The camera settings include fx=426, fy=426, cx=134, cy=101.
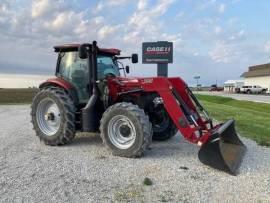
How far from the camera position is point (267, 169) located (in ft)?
24.7

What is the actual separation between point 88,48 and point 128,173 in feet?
11.3

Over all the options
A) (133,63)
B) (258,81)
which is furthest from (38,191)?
→ (258,81)

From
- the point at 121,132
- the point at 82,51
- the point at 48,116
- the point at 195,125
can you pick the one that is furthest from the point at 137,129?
the point at 48,116

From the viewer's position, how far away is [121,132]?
8.62 m

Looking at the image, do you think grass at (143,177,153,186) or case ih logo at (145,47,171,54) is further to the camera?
case ih logo at (145,47,171,54)

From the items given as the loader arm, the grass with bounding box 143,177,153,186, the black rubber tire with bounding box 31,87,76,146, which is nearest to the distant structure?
the loader arm

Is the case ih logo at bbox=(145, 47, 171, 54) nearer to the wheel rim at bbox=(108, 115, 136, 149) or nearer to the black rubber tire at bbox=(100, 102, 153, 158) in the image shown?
the wheel rim at bbox=(108, 115, 136, 149)

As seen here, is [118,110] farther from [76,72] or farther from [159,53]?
[159,53]

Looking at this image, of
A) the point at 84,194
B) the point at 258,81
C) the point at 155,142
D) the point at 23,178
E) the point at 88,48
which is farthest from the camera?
the point at 258,81

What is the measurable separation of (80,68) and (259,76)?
85201 millimetres

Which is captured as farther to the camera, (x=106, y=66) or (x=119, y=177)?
(x=106, y=66)

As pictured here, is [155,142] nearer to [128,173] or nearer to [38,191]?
[128,173]

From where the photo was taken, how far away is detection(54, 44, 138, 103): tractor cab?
9.84m

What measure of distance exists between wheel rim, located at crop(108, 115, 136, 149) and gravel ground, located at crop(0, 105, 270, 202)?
33 cm
